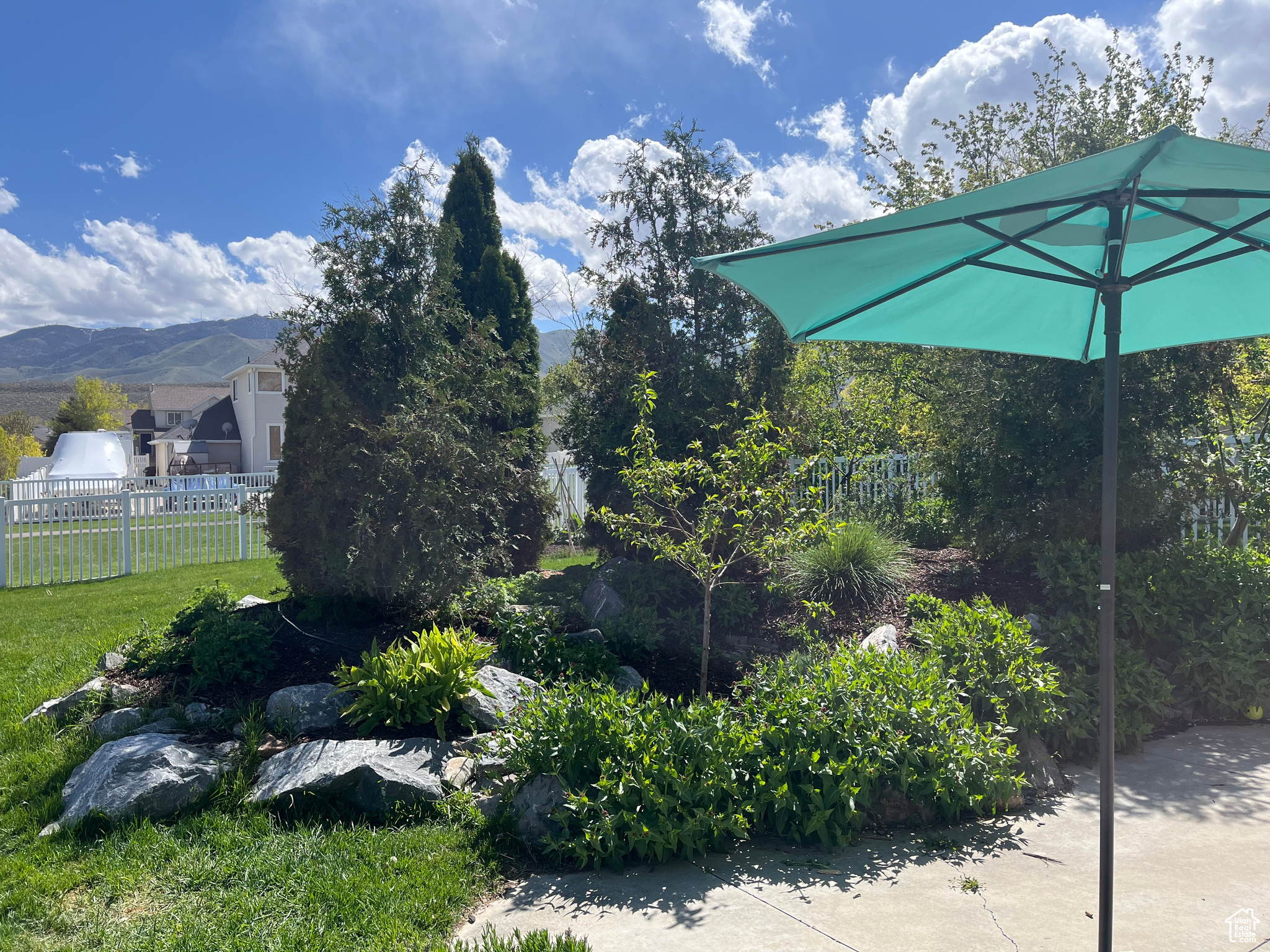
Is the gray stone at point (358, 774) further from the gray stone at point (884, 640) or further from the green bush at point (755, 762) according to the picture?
the gray stone at point (884, 640)

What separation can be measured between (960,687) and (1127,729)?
1.04m

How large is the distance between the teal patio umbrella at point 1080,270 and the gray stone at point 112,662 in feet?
16.2

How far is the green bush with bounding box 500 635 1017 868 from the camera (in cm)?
311

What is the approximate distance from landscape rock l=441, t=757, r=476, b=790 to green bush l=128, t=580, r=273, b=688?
164 cm

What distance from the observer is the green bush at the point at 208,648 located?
15.6ft

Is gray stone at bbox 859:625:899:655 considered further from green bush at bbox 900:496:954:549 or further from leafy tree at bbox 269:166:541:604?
green bush at bbox 900:496:954:549

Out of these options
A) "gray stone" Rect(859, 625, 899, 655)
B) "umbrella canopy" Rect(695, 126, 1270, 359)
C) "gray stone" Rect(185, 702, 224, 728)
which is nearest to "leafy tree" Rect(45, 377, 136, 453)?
"gray stone" Rect(185, 702, 224, 728)

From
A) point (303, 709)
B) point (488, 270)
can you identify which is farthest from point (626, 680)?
point (488, 270)

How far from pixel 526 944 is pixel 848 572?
4.32 m

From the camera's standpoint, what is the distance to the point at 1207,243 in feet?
7.97

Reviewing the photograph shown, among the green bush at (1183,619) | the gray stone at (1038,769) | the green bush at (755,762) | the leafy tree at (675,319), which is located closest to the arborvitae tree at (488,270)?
the leafy tree at (675,319)

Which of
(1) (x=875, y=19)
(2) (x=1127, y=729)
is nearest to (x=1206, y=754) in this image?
(2) (x=1127, y=729)

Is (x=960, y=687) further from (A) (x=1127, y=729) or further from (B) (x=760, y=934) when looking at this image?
(B) (x=760, y=934)

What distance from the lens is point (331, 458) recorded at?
519 centimetres
